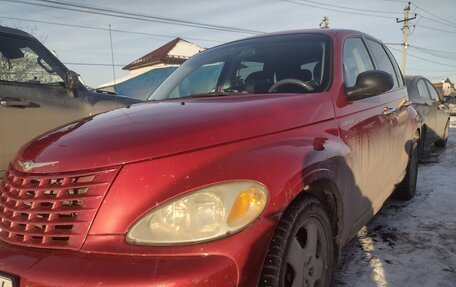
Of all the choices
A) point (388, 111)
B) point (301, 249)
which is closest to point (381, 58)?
point (388, 111)

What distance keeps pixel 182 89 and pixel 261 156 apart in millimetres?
1630

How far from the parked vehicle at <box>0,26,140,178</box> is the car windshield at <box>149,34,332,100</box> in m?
1.36

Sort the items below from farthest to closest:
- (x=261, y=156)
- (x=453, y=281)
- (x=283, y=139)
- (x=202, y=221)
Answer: (x=453, y=281) → (x=283, y=139) → (x=261, y=156) → (x=202, y=221)

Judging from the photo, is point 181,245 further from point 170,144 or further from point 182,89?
point 182,89

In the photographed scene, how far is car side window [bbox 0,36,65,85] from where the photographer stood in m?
4.03

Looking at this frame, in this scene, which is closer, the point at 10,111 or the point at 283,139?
the point at 283,139

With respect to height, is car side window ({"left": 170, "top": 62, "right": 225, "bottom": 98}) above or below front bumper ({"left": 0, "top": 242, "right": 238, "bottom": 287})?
above

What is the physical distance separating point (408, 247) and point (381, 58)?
6.24 feet

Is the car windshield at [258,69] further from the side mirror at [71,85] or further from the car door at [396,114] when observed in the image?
the side mirror at [71,85]

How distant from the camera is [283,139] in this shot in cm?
211

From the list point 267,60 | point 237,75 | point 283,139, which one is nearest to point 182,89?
point 237,75

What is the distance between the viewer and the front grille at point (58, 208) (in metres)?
1.66

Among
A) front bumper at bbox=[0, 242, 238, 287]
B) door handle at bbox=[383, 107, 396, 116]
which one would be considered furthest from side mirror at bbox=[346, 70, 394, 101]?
front bumper at bbox=[0, 242, 238, 287]

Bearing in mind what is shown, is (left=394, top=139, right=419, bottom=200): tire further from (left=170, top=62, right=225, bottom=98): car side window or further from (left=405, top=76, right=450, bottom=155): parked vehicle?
(left=170, top=62, right=225, bottom=98): car side window
